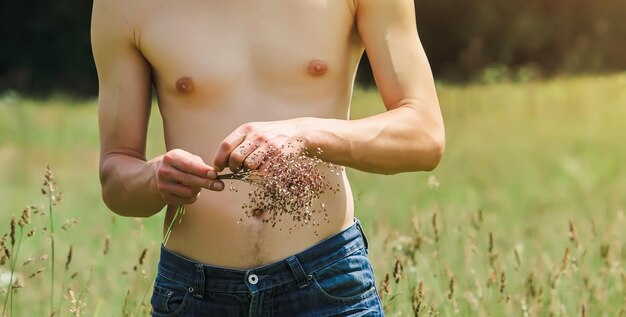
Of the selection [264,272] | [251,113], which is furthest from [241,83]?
[264,272]

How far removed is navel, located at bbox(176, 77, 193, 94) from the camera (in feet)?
10.6

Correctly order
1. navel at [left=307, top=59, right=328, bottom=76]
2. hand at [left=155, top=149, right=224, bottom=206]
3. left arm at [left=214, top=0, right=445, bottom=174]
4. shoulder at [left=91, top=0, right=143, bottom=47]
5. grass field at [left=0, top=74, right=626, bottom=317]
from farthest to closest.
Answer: grass field at [left=0, top=74, right=626, bottom=317], shoulder at [left=91, top=0, right=143, bottom=47], navel at [left=307, top=59, right=328, bottom=76], left arm at [left=214, top=0, right=445, bottom=174], hand at [left=155, top=149, right=224, bottom=206]

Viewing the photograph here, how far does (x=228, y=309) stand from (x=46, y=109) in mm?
15593

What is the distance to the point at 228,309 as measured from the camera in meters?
3.12

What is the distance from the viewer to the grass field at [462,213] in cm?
469

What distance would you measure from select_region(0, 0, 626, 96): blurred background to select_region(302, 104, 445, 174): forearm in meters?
17.4

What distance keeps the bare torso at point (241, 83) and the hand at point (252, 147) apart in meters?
Answer: 0.49

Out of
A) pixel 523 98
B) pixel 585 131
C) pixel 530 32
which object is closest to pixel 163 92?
pixel 585 131

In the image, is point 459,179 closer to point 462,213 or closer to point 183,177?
point 462,213

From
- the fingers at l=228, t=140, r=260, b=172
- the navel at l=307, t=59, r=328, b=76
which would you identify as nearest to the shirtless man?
the navel at l=307, t=59, r=328, b=76

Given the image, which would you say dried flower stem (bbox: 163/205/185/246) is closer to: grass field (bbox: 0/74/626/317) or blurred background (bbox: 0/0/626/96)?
grass field (bbox: 0/74/626/317)

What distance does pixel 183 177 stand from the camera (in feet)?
9.07

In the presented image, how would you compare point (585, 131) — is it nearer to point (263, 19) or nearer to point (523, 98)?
point (523, 98)

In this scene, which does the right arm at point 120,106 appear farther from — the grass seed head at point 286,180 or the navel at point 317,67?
the grass seed head at point 286,180
